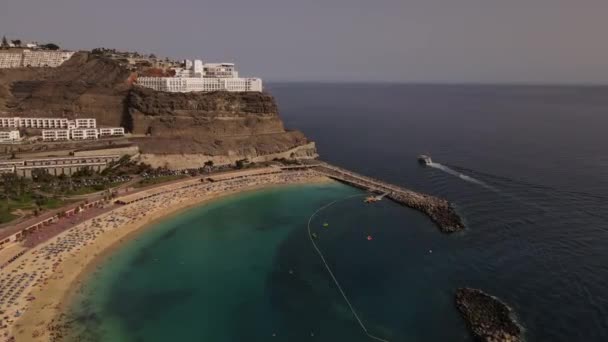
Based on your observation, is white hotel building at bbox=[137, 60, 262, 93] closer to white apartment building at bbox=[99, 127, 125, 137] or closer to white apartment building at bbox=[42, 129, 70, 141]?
white apartment building at bbox=[99, 127, 125, 137]

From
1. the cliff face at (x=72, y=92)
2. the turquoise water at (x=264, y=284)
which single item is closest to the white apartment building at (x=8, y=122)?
the cliff face at (x=72, y=92)

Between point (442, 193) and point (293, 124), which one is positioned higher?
point (293, 124)

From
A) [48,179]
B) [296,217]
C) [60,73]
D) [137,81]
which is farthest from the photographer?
[60,73]

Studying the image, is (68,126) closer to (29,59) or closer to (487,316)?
(29,59)

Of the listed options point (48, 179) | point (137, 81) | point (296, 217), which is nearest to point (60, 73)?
point (137, 81)

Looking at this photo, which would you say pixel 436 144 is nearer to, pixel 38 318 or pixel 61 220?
pixel 61 220

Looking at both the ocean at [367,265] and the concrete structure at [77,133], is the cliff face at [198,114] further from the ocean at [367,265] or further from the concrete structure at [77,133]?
the ocean at [367,265]
